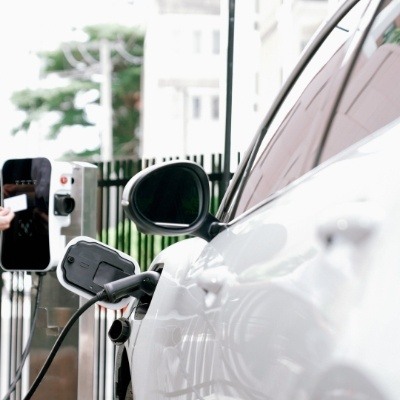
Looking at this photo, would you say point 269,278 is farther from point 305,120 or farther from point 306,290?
point 305,120

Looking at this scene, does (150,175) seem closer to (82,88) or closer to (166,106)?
(166,106)

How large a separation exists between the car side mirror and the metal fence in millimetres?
2843

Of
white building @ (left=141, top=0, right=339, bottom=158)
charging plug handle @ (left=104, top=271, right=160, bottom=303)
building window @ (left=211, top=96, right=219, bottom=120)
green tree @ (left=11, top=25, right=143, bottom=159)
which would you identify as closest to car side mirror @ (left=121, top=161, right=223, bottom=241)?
charging plug handle @ (left=104, top=271, right=160, bottom=303)

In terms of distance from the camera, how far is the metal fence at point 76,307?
5.66 m

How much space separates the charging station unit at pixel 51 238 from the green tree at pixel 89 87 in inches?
1737

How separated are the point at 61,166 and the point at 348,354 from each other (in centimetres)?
400

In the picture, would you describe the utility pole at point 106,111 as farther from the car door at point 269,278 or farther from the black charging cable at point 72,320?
the car door at point 269,278

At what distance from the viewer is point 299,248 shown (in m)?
1.79

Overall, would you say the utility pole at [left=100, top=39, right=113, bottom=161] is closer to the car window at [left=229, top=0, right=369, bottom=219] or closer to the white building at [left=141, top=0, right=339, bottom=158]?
the white building at [left=141, top=0, right=339, bottom=158]

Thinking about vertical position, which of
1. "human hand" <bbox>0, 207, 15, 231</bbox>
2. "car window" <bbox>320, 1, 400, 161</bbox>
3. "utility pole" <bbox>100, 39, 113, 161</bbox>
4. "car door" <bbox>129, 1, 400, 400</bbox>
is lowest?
"utility pole" <bbox>100, 39, 113, 161</bbox>

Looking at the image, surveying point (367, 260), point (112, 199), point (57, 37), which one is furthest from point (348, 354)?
point (57, 37)

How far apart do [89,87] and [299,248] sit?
50.0 m

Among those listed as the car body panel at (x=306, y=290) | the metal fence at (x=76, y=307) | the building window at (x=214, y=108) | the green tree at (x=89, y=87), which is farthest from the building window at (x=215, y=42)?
the car body panel at (x=306, y=290)

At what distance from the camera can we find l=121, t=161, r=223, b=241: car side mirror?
2680 millimetres
